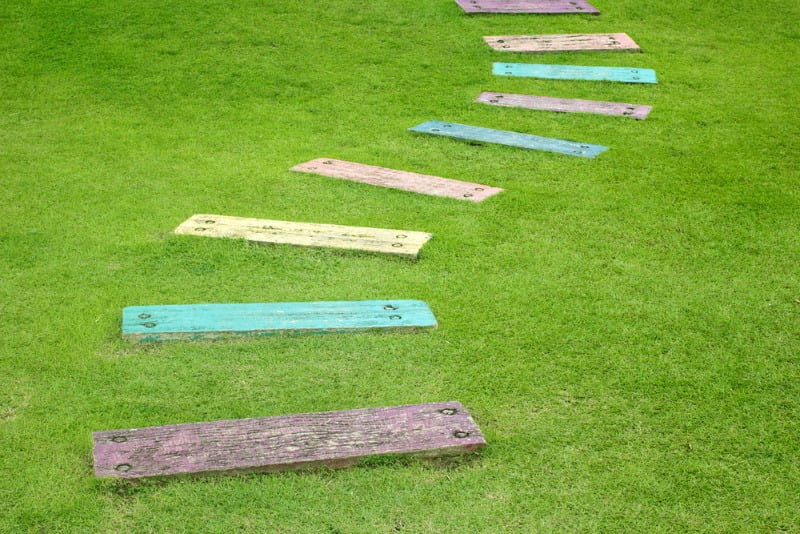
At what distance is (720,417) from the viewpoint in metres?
3.86

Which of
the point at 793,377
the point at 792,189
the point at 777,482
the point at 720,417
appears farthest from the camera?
the point at 792,189

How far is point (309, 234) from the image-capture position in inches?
214

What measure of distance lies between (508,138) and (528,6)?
3.90 m

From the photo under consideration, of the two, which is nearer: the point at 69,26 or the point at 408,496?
the point at 408,496

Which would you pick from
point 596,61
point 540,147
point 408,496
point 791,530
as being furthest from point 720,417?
point 596,61

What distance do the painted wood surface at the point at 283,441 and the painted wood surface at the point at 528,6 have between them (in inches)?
293

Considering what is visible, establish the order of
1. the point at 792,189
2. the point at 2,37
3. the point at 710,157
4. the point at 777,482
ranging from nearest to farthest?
1. the point at 777,482
2. the point at 792,189
3. the point at 710,157
4. the point at 2,37

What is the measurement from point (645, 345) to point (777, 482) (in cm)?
107

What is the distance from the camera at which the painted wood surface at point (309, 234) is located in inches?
208

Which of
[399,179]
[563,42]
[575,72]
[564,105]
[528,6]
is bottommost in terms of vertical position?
[399,179]

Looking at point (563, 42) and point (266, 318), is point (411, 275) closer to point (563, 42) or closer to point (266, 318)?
point (266, 318)

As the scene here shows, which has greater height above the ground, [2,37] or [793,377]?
[2,37]

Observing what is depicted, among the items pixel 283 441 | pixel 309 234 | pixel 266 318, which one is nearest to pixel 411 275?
pixel 309 234

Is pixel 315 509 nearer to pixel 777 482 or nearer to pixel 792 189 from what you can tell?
pixel 777 482
